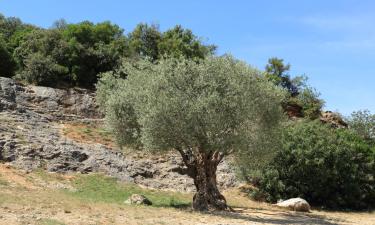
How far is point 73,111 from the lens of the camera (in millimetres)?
39062

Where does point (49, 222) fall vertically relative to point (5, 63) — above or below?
below

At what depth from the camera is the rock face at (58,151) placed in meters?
30.3

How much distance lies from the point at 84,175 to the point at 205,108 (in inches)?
468

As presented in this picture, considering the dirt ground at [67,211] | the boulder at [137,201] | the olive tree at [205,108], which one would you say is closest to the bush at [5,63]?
the dirt ground at [67,211]

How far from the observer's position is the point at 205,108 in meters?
21.1

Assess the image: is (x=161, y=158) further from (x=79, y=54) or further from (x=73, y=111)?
(x=79, y=54)

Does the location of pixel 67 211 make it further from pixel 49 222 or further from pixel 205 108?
pixel 205 108

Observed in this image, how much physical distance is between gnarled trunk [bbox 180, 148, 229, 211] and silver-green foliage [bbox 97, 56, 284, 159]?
1.39m

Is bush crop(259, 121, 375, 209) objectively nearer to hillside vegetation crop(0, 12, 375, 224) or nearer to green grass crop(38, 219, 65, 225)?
hillside vegetation crop(0, 12, 375, 224)

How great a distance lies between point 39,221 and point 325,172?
21727mm

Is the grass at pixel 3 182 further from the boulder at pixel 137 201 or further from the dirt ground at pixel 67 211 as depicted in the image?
the boulder at pixel 137 201

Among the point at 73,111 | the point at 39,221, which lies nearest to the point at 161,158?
the point at 73,111

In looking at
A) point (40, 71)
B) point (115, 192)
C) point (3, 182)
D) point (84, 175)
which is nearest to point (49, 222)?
point (3, 182)

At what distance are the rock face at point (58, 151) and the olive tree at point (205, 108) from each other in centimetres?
819
